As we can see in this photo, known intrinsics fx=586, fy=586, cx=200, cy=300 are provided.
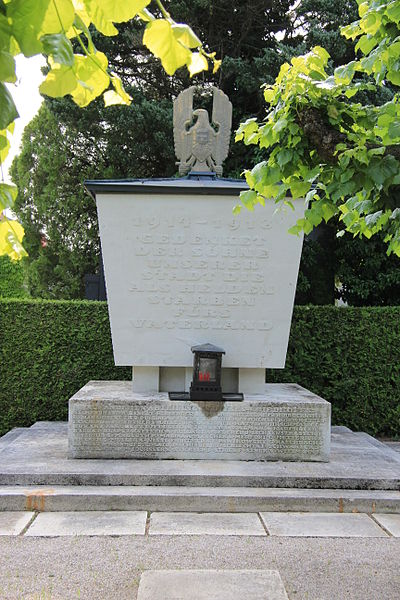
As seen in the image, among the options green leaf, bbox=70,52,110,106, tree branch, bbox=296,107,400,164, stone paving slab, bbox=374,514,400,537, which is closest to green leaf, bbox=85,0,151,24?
green leaf, bbox=70,52,110,106

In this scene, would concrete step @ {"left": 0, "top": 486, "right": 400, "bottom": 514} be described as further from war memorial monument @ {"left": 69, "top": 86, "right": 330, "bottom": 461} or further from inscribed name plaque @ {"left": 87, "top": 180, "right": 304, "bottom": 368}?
inscribed name plaque @ {"left": 87, "top": 180, "right": 304, "bottom": 368}

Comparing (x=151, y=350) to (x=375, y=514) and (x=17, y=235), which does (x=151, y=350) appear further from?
(x=17, y=235)

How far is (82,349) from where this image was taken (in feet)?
25.2

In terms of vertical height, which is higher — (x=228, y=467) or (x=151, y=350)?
(x=151, y=350)

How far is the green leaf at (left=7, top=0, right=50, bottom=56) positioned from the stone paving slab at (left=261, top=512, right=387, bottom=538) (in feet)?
12.9

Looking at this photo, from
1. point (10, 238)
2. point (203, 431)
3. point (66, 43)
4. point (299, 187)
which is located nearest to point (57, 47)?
point (66, 43)

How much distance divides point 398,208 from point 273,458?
3.04 m

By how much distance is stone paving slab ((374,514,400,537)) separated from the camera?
4438 millimetres

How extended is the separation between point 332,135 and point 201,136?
3.45 metres

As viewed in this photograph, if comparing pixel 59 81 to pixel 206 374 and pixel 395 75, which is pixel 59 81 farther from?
pixel 206 374

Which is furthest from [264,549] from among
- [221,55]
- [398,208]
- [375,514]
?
[221,55]

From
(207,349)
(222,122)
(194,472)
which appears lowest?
(194,472)

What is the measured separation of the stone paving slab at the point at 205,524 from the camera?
4.34m

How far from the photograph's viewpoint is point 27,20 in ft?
3.79
